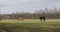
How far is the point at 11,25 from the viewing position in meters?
25.0

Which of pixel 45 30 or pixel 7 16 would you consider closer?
pixel 45 30

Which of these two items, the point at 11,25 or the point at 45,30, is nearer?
the point at 45,30

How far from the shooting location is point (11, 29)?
23.2 meters

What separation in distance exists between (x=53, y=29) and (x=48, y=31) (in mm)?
967

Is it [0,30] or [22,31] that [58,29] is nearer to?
[22,31]

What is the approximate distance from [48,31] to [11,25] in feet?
18.1

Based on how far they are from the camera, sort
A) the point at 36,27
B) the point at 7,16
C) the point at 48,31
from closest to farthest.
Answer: the point at 48,31, the point at 36,27, the point at 7,16

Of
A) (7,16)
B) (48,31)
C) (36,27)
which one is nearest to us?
(48,31)

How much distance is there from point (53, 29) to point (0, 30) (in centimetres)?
672

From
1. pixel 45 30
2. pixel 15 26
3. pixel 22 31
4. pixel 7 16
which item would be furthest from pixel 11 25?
pixel 7 16

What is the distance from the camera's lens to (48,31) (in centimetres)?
2234

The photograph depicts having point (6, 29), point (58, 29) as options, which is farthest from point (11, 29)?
point (58, 29)

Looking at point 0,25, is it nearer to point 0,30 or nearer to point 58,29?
point 0,30

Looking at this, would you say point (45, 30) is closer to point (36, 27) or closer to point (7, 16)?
point (36, 27)
